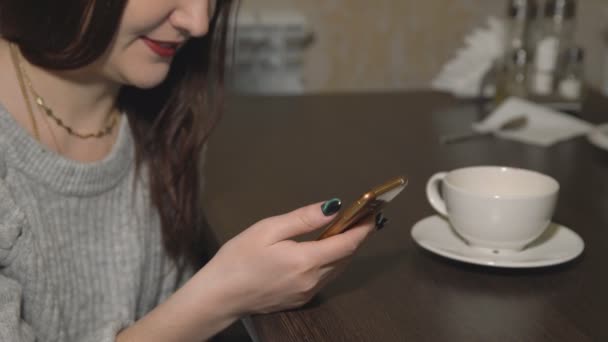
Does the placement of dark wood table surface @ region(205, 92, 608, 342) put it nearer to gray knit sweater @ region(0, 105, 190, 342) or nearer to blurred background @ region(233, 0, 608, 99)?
gray knit sweater @ region(0, 105, 190, 342)

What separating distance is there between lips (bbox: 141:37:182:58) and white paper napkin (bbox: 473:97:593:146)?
0.62 metres

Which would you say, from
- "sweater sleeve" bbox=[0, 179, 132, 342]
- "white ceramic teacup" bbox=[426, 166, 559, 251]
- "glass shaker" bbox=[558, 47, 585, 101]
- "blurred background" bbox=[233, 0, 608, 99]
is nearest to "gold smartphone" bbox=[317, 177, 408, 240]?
"white ceramic teacup" bbox=[426, 166, 559, 251]

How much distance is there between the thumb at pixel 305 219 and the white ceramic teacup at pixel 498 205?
16 cm

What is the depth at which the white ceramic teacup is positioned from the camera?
77 centimetres

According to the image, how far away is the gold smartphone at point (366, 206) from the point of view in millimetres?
663

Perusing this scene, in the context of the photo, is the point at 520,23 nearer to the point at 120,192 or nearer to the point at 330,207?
the point at 120,192

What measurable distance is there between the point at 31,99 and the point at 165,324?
38cm

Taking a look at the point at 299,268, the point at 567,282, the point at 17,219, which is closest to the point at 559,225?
the point at 567,282

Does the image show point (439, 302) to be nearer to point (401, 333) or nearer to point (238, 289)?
point (401, 333)

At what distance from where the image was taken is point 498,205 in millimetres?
769

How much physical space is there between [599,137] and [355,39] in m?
1.10

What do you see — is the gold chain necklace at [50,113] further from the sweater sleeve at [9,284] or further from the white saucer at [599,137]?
the white saucer at [599,137]

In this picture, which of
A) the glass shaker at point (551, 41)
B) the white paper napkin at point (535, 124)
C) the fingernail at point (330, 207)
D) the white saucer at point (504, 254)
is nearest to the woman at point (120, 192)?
the fingernail at point (330, 207)

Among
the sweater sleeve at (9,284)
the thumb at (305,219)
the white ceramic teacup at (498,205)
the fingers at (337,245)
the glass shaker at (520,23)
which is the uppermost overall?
the thumb at (305,219)
